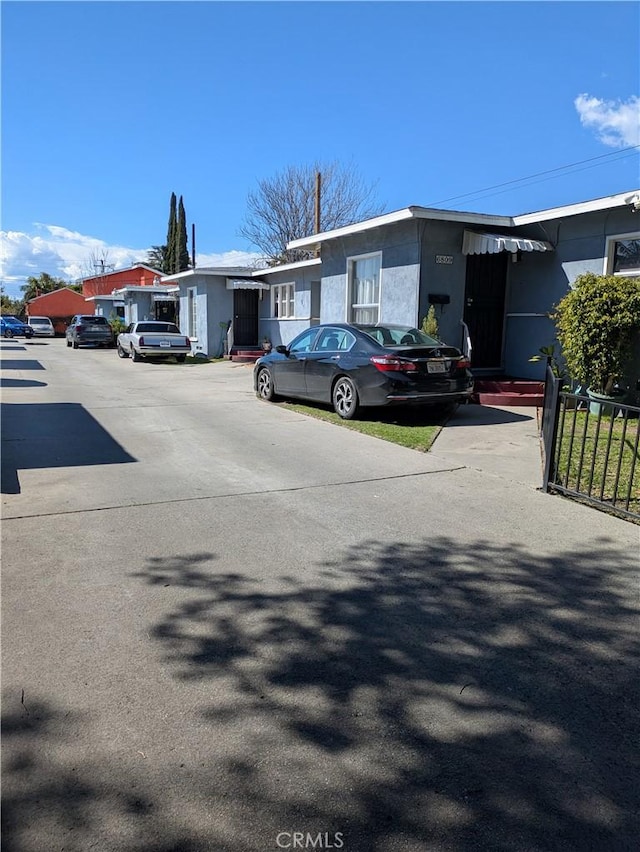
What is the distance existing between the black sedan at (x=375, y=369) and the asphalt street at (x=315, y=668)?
10.5 feet

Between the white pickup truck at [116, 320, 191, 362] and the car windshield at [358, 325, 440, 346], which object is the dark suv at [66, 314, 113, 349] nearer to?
the white pickup truck at [116, 320, 191, 362]

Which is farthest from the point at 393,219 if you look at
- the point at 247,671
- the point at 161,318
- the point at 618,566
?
the point at 161,318

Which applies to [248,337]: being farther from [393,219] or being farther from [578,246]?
[578,246]

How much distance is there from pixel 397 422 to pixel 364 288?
238 inches

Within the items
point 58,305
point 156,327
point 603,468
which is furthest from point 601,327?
point 58,305

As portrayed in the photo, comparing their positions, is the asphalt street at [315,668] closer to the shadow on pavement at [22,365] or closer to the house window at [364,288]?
the house window at [364,288]

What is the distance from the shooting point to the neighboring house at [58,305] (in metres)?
59.8

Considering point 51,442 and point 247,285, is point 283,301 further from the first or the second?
point 51,442

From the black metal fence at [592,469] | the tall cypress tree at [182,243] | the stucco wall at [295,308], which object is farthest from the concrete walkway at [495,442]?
the tall cypress tree at [182,243]

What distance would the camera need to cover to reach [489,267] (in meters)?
13.3

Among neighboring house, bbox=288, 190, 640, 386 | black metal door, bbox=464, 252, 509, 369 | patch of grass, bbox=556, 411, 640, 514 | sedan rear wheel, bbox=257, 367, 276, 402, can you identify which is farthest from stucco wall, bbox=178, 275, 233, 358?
patch of grass, bbox=556, 411, 640, 514

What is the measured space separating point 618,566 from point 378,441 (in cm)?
434

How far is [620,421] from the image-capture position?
30.7 feet

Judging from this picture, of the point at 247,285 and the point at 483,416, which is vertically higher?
the point at 247,285
